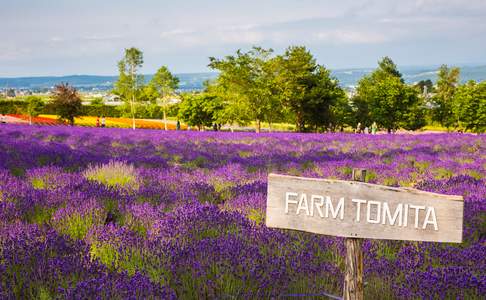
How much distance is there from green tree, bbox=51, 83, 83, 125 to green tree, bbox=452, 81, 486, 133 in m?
39.3

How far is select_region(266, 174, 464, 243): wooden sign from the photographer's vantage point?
2.02m

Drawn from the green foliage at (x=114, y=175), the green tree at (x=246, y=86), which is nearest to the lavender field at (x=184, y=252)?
the green foliage at (x=114, y=175)

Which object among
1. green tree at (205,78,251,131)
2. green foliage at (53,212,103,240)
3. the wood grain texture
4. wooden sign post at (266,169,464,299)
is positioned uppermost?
green tree at (205,78,251,131)

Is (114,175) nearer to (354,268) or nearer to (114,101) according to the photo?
(354,268)

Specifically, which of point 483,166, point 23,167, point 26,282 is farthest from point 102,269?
point 483,166

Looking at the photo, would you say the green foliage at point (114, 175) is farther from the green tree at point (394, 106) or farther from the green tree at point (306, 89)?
the green tree at point (394, 106)

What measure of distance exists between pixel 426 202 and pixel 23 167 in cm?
605

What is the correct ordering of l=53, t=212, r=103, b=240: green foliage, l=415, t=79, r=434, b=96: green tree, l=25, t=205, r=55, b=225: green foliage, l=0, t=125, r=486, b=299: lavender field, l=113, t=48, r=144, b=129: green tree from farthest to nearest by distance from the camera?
l=415, t=79, r=434, b=96: green tree
l=113, t=48, r=144, b=129: green tree
l=25, t=205, r=55, b=225: green foliage
l=53, t=212, r=103, b=240: green foliage
l=0, t=125, r=486, b=299: lavender field

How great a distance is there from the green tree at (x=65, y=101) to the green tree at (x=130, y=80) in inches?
493

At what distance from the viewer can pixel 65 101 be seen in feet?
115

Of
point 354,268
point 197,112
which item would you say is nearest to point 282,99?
point 197,112

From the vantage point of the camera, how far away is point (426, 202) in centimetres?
202

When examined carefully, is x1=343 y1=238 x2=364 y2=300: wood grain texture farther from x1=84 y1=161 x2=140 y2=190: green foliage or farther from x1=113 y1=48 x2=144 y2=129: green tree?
x1=113 y1=48 x2=144 y2=129: green tree

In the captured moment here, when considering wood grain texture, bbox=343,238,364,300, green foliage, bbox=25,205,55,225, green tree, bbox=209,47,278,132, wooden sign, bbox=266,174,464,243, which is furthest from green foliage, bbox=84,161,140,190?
green tree, bbox=209,47,278,132
